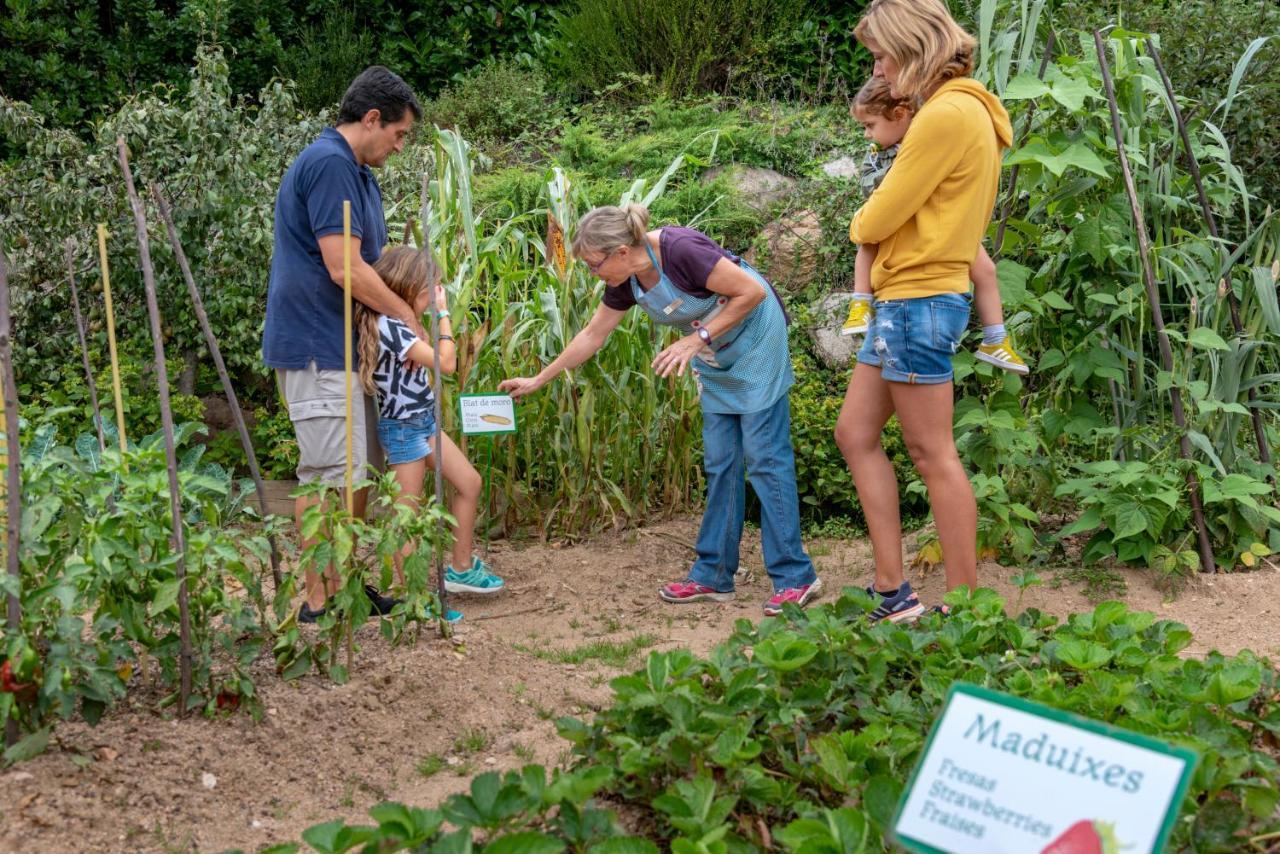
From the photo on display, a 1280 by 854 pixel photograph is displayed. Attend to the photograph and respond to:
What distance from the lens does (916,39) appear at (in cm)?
305

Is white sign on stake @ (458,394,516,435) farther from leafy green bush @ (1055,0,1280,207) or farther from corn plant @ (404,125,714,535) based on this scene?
leafy green bush @ (1055,0,1280,207)

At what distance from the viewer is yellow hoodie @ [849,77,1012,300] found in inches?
119

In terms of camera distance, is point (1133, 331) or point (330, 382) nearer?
point (330, 382)

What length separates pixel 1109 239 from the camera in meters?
3.65

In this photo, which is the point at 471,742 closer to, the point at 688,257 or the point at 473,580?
the point at 473,580

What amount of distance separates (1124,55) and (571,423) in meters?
2.28

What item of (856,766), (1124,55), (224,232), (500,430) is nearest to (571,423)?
(500,430)

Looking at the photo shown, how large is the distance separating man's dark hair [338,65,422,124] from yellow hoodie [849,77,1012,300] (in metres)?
1.33

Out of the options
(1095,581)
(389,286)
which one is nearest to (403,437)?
(389,286)

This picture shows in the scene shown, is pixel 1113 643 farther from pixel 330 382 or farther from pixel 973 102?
pixel 330 382

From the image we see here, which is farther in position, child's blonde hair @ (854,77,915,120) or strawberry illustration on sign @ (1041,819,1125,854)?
child's blonde hair @ (854,77,915,120)

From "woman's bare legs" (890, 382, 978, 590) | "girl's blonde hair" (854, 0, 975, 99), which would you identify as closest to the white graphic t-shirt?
"woman's bare legs" (890, 382, 978, 590)

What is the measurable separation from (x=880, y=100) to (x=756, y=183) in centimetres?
363

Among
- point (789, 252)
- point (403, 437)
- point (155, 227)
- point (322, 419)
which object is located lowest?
point (403, 437)
